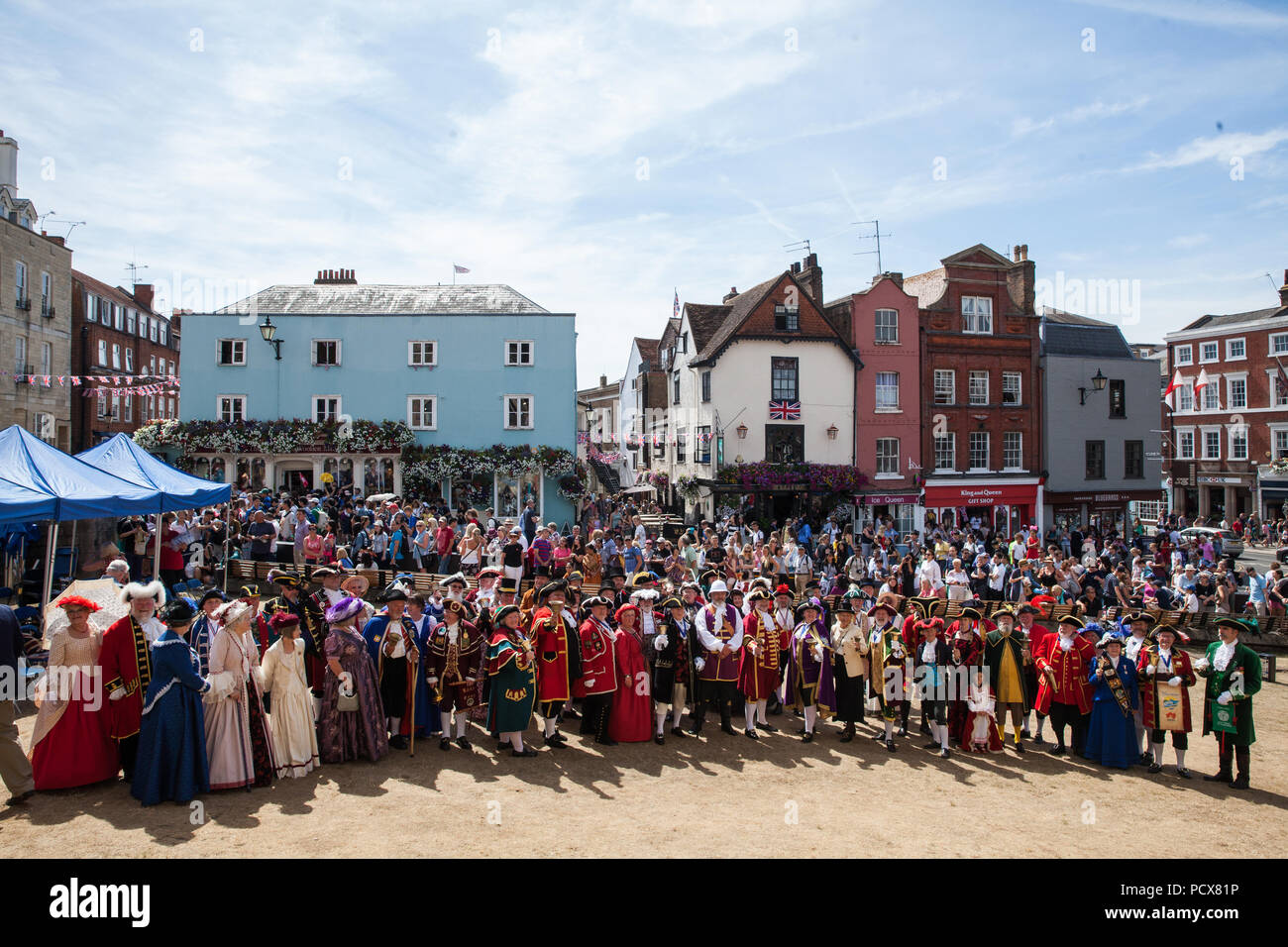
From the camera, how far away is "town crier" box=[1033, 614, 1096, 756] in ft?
31.1

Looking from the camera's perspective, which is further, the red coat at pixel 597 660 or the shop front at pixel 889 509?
the shop front at pixel 889 509

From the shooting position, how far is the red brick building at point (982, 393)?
3183 centimetres

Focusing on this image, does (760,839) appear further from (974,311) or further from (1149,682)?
(974,311)

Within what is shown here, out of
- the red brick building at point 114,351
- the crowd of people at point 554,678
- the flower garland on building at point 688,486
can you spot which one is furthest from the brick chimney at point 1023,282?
the red brick building at point 114,351

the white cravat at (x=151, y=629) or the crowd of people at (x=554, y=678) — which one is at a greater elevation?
the white cravat at (x=151, y=629)

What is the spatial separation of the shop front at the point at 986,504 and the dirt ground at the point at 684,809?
22626mm

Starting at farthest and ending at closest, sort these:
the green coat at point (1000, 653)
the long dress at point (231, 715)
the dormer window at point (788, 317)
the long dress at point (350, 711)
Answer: the dormer window at point (788, 317)
the green coat at point (1000, 653)
the long dress at point (350, 711)
the long dress at point (231, 715)

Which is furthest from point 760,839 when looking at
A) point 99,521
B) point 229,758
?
point 99,521

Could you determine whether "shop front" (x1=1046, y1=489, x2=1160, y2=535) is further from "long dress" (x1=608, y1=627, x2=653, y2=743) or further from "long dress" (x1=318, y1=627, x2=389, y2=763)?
"long dress" (x1=318, y1=627, x2=389, y2=763)

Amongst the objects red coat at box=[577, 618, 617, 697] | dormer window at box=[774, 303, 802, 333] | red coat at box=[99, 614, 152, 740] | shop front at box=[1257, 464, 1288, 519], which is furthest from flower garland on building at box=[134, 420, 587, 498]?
shop front at box=[1257, 464, 1288, 519]

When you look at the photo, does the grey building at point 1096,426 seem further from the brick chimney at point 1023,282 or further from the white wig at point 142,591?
the white wig at point 142,591

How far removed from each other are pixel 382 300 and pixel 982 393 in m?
23.8

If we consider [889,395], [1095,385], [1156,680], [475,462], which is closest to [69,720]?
[1156,680]

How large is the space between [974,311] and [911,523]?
29.3ft
